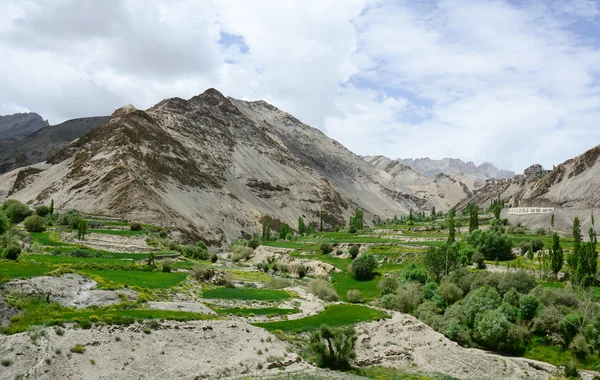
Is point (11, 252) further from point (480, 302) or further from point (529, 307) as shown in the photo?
point (529, 307)

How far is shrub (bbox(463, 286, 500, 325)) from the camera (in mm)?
50562

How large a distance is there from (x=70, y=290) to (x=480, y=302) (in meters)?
38.4

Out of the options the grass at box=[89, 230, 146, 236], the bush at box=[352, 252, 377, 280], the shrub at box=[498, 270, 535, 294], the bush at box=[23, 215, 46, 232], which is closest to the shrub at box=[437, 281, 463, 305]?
the shrub at box=[498, 270, 535, 294]

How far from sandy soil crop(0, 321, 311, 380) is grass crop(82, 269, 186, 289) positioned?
11.9m

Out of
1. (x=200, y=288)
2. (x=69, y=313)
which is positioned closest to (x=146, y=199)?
(x=200, y=288)

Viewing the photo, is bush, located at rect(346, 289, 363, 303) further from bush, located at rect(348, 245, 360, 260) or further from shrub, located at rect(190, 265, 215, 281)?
bush, located at rect(348, 245, 360, 260)

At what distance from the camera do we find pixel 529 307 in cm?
4862

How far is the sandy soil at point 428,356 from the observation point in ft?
130

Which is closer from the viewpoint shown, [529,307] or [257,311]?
[257,311]

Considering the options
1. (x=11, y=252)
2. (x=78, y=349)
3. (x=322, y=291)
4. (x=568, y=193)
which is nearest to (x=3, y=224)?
(x=11, y=252)

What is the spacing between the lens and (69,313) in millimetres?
31875

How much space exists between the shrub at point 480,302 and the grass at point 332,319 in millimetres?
9588

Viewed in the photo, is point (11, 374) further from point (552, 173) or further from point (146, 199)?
point (552, 173)

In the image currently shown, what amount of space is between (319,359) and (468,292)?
1167 inches
